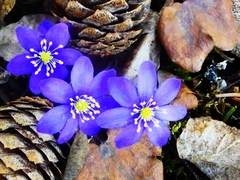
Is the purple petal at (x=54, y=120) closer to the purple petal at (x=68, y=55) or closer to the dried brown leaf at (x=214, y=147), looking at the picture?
the purple petal at (x=68, y=55)

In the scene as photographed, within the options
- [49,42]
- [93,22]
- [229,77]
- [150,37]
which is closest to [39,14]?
[49,42]

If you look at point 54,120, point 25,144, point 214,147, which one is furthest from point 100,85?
point 214,147

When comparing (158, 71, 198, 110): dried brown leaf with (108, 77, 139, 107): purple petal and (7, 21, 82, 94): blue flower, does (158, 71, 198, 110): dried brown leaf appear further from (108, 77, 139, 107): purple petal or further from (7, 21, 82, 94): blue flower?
(7, 21, 82, 94): blue flower

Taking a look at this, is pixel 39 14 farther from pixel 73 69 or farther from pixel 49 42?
pixel 73 69

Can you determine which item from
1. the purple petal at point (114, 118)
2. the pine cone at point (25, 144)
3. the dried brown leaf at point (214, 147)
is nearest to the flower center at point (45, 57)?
the pine cone at point (25, 144)

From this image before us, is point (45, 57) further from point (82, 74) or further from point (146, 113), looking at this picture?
point (146, 113)
